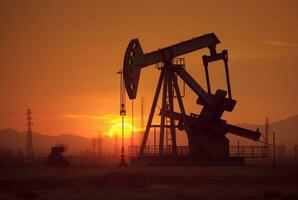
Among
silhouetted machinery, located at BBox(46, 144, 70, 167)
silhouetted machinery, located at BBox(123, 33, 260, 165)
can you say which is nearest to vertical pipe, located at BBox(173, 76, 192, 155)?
silhouetted machinery, located at BBox(123, 33, 260, 165)

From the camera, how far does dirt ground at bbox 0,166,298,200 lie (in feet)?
66.7

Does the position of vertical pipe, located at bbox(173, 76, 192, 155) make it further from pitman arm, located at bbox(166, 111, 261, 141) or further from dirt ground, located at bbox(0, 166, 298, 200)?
dirt ground, located at bbox(0, 166, 298, 200)

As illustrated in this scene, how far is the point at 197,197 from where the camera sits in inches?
789

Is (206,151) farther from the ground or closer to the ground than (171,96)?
closer to the ground

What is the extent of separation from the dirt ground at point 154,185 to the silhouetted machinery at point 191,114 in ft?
20.8

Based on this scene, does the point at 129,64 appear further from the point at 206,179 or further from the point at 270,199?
the point at 270,199

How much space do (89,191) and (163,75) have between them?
17420mm

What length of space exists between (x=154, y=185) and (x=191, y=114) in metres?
14.8

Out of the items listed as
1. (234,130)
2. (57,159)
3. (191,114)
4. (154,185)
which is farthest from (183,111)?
(154,185)

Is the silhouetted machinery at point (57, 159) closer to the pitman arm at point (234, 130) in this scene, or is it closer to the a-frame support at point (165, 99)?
the a-frame support at point (165, 99)

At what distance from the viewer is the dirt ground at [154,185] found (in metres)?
20.3

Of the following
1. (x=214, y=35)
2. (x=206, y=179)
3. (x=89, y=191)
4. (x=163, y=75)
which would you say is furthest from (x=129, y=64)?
(x=89, y=191)

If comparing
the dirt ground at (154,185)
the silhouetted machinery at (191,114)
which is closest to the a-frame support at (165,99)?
the silhouetted machinery at (191,114)

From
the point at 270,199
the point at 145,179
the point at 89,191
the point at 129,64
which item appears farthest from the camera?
the point at 129,64
